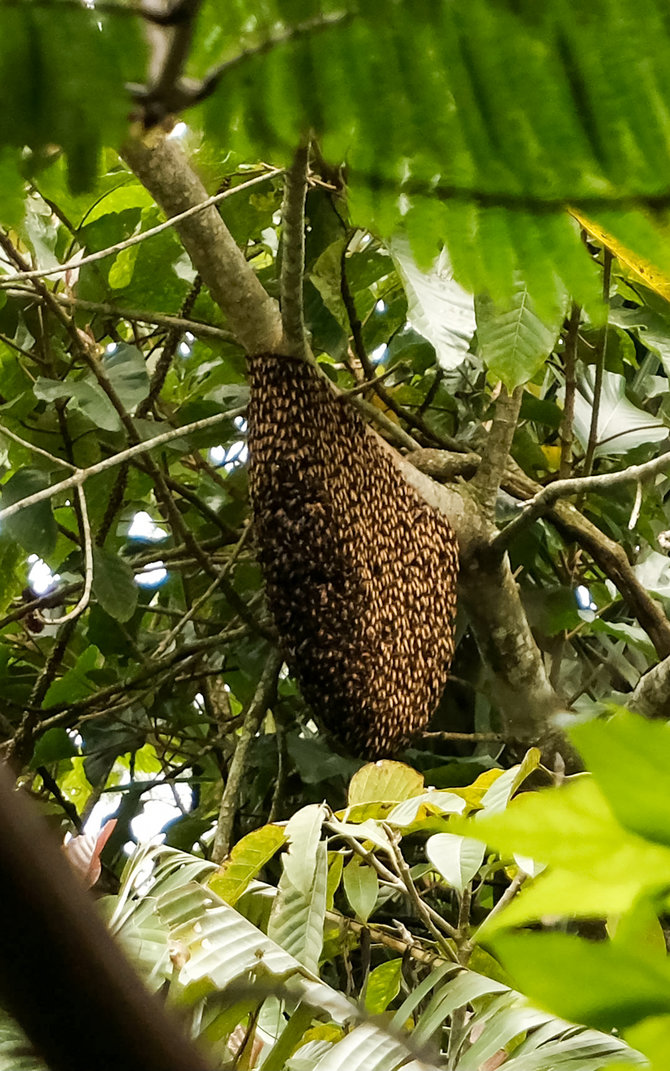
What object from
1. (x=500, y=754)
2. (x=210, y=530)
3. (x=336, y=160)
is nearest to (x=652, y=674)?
(x=500, y=754)

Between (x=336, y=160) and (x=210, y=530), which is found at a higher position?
(x=336, y=160)

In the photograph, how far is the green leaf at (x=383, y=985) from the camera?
2.69 feet

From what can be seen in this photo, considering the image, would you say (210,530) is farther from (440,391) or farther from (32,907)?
(32,907)

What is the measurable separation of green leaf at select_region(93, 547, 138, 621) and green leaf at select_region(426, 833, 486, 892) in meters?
0.73

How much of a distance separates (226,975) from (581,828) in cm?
47

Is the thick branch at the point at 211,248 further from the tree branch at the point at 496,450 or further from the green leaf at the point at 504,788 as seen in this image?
the green leaf at the point at 504,788

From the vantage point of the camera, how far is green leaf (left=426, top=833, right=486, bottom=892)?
63 centimetres

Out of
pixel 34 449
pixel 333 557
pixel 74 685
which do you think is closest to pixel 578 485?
pixel 333 557

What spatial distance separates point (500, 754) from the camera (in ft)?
4.74

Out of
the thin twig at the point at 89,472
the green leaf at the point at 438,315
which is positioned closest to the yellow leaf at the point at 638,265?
the green leaf at the point at 438,315

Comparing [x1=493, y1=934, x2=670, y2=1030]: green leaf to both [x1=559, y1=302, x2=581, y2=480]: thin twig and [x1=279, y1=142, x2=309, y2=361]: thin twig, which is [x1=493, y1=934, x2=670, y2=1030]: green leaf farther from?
[x1=559, y1=302, x2=581, y2=480]: thin twig

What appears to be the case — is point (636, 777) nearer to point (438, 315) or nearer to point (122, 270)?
point (438, 315)

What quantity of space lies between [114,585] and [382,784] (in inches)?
23.4

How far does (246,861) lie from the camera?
30.2 inches
